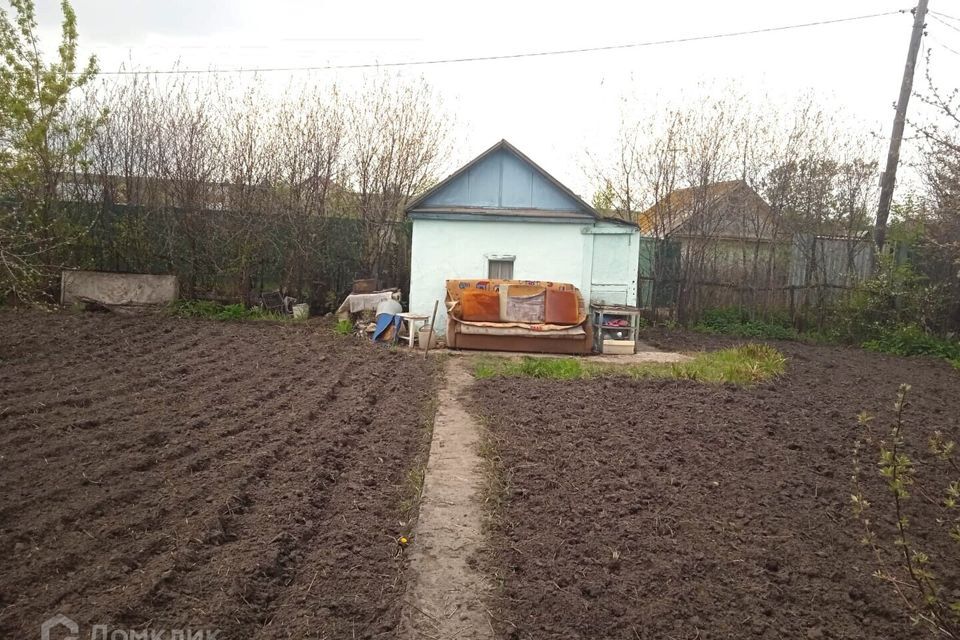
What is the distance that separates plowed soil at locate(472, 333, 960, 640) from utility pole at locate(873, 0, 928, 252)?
21.3 ft

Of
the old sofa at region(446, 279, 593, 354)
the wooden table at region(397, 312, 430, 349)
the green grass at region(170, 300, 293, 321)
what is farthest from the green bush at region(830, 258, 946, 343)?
the green grass at region(170, 300, 293, 321)

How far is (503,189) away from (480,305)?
2.50m

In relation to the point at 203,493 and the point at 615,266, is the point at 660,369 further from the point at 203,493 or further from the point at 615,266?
the point at 203,493

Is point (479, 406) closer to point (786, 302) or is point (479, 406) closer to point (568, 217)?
point (568, 217)

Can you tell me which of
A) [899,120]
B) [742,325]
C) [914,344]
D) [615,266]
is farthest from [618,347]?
[899,120]

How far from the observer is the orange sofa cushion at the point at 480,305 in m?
10.7

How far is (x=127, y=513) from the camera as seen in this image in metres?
3.61

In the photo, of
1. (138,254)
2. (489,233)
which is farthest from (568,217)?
(138,254)

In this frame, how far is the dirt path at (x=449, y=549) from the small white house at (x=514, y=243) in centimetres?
614

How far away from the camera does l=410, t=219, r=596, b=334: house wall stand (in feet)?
38.0

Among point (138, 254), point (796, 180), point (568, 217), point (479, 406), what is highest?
point (796, 180)

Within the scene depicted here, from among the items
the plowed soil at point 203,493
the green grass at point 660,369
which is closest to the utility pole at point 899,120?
the green grass at point 660,369

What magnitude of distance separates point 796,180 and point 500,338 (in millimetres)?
7796

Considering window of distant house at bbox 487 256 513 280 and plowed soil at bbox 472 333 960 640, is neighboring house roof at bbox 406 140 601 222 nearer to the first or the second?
window of distant house at bbox 487 256 513 280
